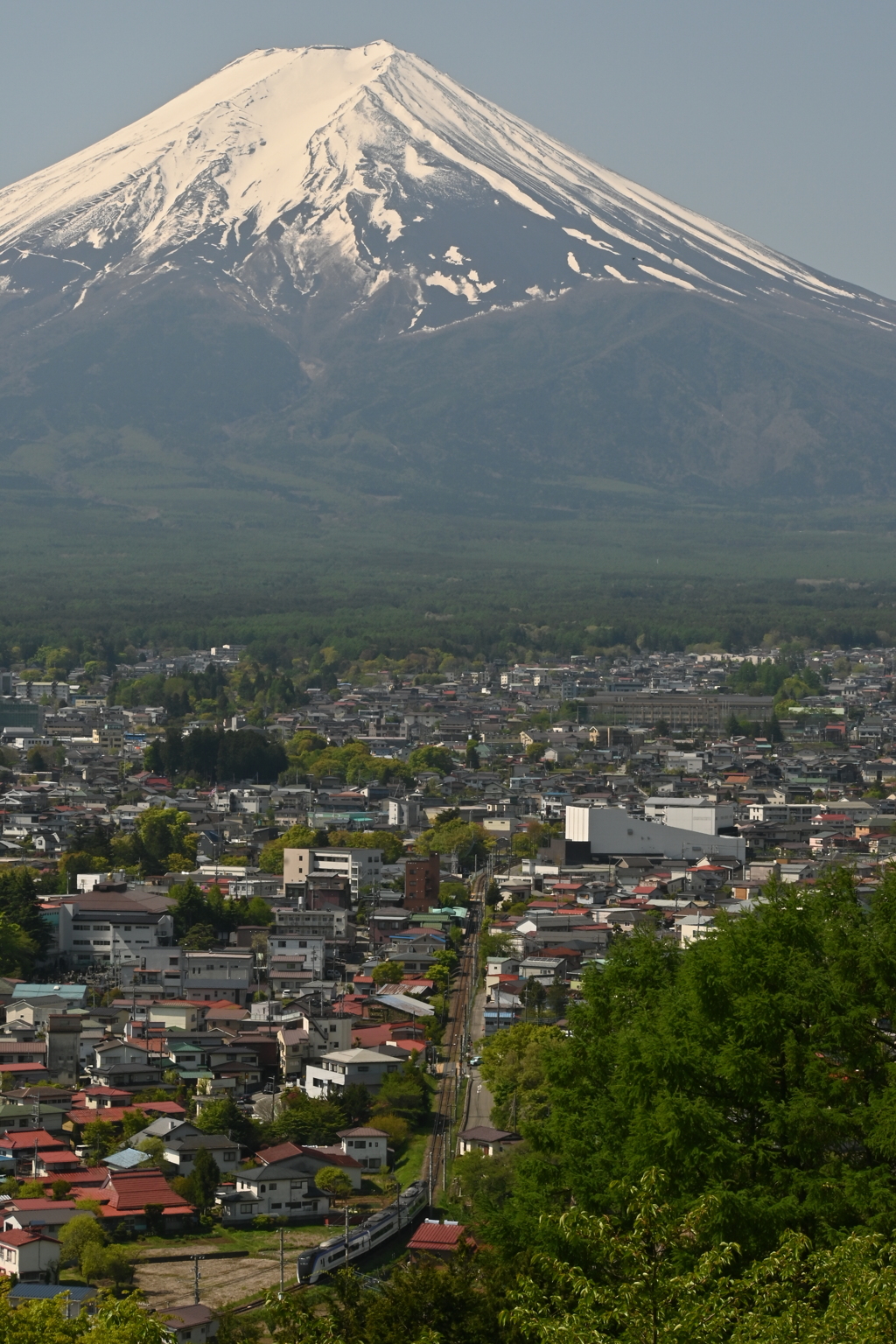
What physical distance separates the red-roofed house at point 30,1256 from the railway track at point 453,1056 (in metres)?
3.84

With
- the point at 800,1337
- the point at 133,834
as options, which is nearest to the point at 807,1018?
the point at 800,1337

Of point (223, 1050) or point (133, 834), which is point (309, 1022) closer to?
point (223, 1050)

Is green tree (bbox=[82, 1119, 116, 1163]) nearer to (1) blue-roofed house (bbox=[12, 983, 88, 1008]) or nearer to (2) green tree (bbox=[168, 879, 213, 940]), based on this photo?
(1) blue-roofed house (bbox=[12, 983, 88, 1008])

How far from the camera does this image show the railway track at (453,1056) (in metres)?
22.0

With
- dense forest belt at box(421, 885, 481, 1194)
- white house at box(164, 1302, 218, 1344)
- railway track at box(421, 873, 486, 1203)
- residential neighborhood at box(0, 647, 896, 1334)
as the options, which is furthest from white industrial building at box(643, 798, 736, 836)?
white house at box(164, 1302, 218, 1344)

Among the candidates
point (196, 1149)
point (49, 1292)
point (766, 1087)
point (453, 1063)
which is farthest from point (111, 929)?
point (766, 1087)

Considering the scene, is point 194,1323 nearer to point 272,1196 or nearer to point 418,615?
point 272,1196

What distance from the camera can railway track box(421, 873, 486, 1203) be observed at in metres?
22.0

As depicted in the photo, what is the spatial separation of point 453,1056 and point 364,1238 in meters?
7.75

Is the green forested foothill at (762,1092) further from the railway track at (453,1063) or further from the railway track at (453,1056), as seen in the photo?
the railway track at (453,1056)

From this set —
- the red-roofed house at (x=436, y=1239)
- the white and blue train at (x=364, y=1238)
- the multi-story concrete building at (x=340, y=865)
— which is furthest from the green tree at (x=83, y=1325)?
the multi-story concrete building at (x=340, y=865)

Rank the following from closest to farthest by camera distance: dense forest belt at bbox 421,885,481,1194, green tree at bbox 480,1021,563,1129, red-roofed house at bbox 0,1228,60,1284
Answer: red-roofed house at bbox 0,1228,60,1284
dense forest belt at bbox 421,885,481,1194
green tree at bbox 480,1021,563,1129

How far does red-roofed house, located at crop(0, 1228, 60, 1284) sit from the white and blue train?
6.86ft

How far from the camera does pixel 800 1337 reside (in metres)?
8.48
